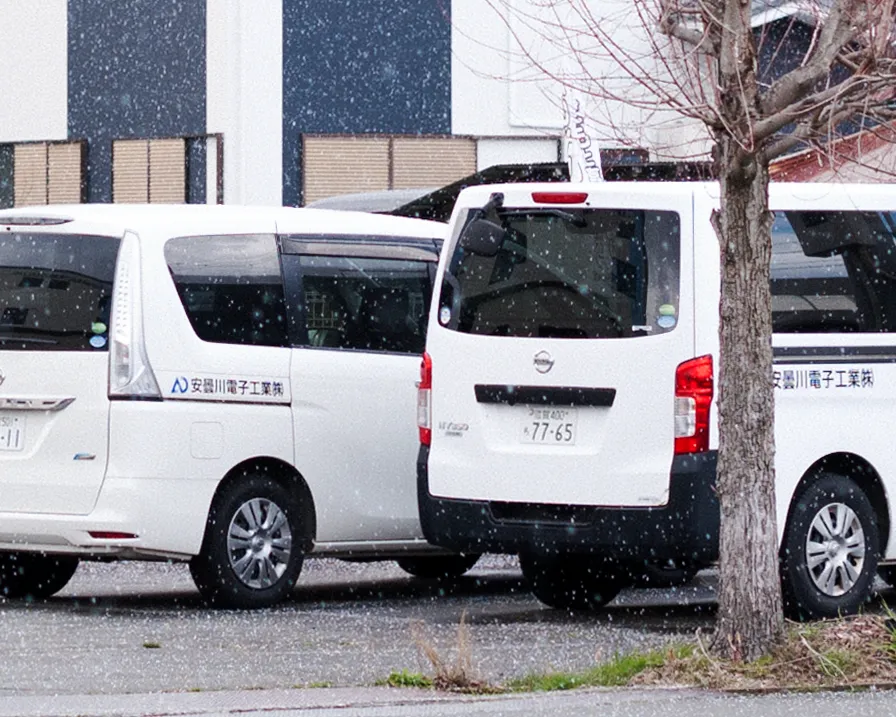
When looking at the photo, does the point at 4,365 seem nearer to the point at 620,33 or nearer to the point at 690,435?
the point at 690,435

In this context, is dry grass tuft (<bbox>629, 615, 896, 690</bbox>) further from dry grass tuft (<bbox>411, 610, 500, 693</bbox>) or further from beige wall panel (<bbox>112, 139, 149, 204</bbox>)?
beige wall panel (<bbox>112, 139, 149, 204</bbox>)

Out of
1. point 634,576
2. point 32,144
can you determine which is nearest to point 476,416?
point 634,576

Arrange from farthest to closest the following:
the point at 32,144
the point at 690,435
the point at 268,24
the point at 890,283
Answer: the point at 32,144, the point at 268,24, the point at 890,283, the point at 690,435

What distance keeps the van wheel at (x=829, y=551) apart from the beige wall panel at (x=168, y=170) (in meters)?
18.2

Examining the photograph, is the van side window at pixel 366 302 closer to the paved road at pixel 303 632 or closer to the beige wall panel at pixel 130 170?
the paved road at pixel 303 632

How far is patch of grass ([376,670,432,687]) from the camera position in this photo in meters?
8.67

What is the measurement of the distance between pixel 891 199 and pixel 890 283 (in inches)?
16.2

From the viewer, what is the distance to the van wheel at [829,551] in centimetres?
1066

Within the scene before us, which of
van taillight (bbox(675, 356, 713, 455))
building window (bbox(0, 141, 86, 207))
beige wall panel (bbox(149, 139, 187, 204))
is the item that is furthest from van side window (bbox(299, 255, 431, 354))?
building window (bbox(0, 141, 86, 207))

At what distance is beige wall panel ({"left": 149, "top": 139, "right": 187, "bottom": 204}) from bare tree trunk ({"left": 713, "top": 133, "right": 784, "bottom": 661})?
63.8 feet

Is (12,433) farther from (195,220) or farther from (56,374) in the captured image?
(195,220)

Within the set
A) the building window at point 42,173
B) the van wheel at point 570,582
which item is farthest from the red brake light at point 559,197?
the building window at point 42,173

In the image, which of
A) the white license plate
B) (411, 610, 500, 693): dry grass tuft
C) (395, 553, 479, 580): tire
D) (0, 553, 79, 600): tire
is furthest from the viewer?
(395, 553, 479, 580): tire

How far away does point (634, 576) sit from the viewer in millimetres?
12305
